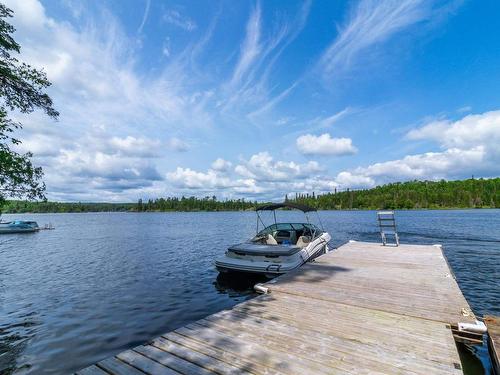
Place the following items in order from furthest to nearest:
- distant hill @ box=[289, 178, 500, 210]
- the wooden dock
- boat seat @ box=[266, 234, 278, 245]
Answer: distant hill @ box=[289, 178, 500, 210] → boat seat @ box=[266, 234, 278, 245] → the wooden dock

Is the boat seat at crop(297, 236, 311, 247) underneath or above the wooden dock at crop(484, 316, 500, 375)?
above

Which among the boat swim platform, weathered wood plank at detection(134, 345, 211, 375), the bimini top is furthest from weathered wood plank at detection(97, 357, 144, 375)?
the bimini top

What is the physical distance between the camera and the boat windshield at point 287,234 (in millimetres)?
14156

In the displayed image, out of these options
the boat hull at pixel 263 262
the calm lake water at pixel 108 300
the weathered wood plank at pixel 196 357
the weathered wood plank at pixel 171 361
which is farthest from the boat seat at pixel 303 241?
the weathered wood plank at pixel 171 361

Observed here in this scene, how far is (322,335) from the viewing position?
4941 millimetres

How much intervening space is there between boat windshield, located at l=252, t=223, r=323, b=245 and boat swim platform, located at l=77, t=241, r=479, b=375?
17.6ft

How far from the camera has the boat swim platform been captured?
13.0ft

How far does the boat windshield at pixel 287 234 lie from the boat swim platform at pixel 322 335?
5.38 meters

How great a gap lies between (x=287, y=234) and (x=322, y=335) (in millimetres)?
9952

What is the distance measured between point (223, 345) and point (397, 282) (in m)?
6.57

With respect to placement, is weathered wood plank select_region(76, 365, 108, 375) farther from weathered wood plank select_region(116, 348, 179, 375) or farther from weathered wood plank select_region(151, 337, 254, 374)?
weathered wood plank select_region(151, 337, 254, 374)

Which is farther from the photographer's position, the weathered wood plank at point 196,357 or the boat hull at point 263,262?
the boat hull at point 263,262

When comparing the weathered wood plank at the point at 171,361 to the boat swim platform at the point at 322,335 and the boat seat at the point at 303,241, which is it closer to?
the boat swim platform at the point at 322,335

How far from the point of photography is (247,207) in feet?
647
